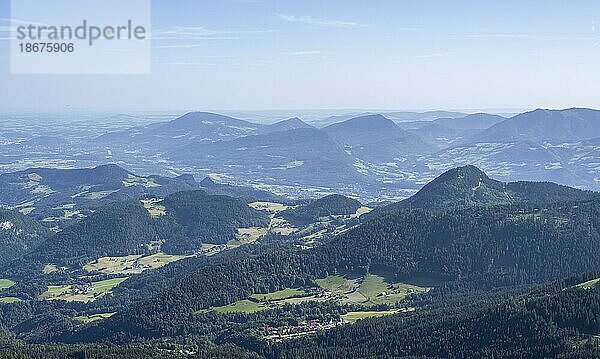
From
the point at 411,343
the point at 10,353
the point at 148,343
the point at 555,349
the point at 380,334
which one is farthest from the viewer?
the point at 148,343

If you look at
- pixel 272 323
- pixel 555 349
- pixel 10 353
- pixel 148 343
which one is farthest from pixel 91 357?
pixel 555 349

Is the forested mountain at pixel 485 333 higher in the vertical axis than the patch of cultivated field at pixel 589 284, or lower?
lower

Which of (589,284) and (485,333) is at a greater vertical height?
(589,284)

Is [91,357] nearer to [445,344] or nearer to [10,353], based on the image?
[10,353]

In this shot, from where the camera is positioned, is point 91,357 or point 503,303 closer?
point 91,357

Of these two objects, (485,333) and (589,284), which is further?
(589,284)

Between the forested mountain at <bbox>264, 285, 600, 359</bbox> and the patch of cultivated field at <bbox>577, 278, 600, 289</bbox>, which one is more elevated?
the patch of cultivated field at <bbox>577, 278, 600, 289</bbox>

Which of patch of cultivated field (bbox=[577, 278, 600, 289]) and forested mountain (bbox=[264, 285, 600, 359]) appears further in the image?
patch of cultivated field (bbox=[577, 278, 600, 289])

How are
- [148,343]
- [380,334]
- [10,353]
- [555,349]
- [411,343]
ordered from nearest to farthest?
[555,349], [10,353], [411,343], [380,334], [148,343]

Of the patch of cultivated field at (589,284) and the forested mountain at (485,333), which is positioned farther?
the patch of cultivated field at (589,284)

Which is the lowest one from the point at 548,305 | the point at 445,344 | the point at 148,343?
the point at 148,343

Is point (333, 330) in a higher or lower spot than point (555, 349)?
lower
